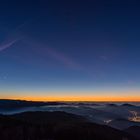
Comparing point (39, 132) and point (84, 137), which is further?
point (84, 137)

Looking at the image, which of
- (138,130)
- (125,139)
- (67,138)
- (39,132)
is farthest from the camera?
(138,130)

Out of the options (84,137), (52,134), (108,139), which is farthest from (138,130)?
(52,134)

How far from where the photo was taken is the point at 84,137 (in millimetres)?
85062

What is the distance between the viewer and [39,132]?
7294cm

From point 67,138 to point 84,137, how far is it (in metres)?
9.27

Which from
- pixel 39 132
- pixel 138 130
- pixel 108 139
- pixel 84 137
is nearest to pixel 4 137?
pixel 39 132

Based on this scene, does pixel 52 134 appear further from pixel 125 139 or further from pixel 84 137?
pixel 125 139

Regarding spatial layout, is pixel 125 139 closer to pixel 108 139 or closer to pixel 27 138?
pixel 108 139

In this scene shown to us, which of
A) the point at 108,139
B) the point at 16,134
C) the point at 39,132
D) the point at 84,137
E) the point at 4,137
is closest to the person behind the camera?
the point at 4,137

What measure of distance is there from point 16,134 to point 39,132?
1005 cm

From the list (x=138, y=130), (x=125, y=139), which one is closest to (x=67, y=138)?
(x=125, y=139)

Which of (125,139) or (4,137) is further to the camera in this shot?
(125,139)

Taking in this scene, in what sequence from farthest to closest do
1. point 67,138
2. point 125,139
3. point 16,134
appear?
1. point 125,139
2. point 67,138
3. point 16,134

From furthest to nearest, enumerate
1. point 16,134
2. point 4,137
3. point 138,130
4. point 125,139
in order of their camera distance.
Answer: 1. point 138,130
2. point 125,139
3. point 16,134
4. point 4,137
